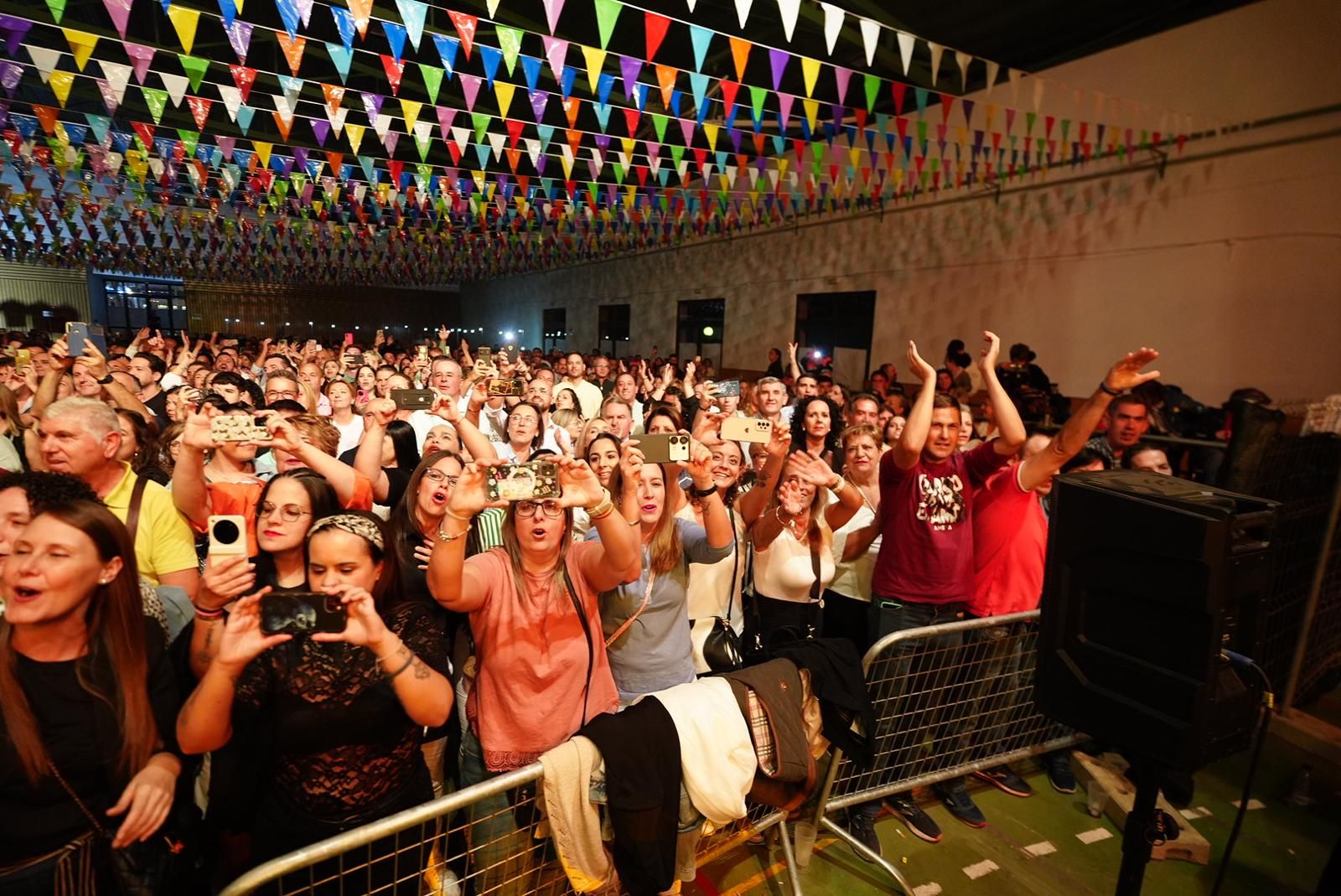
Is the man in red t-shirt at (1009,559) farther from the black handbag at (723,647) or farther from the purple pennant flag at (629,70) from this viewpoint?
the purple pennant flag at (629,70)

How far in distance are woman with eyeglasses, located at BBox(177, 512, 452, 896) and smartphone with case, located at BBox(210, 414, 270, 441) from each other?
0.77 m

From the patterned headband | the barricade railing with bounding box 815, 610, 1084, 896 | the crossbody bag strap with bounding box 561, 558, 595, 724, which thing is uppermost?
the patterned headband

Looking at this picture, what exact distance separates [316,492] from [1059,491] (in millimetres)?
2255

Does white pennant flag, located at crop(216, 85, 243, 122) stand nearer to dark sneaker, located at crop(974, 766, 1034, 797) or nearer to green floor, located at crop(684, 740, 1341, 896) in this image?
green floor, located at crop(684, 740, 1341, 896)

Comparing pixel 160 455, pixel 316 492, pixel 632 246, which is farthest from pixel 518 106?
pixel 316 492

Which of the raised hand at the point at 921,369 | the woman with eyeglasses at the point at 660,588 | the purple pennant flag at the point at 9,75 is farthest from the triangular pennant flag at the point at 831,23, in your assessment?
the purple pennant flag at the point at 9,75

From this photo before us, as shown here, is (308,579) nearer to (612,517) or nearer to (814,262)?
(612,517)

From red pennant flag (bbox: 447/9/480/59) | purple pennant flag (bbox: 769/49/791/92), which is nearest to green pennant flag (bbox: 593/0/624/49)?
red pennant flag (bbox: 447/9/480/59)

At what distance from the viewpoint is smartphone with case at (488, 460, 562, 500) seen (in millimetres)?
1650

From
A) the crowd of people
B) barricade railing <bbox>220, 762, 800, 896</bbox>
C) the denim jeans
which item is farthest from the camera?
the denim jeans

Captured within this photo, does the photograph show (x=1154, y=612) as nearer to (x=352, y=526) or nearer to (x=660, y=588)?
(x=660, y=588)

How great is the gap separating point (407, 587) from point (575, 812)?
1.22m

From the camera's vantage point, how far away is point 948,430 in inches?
112

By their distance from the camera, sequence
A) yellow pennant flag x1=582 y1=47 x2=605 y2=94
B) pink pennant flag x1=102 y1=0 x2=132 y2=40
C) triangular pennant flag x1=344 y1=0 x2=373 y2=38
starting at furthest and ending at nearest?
yellow pennant flag x1=582 y1=47 x2=605 y2=94
pink pennant flag x1=102 y1=0 x2=132 y2=40
triangular pennant flag x1=344 y1=0 x2=373 y2=38
